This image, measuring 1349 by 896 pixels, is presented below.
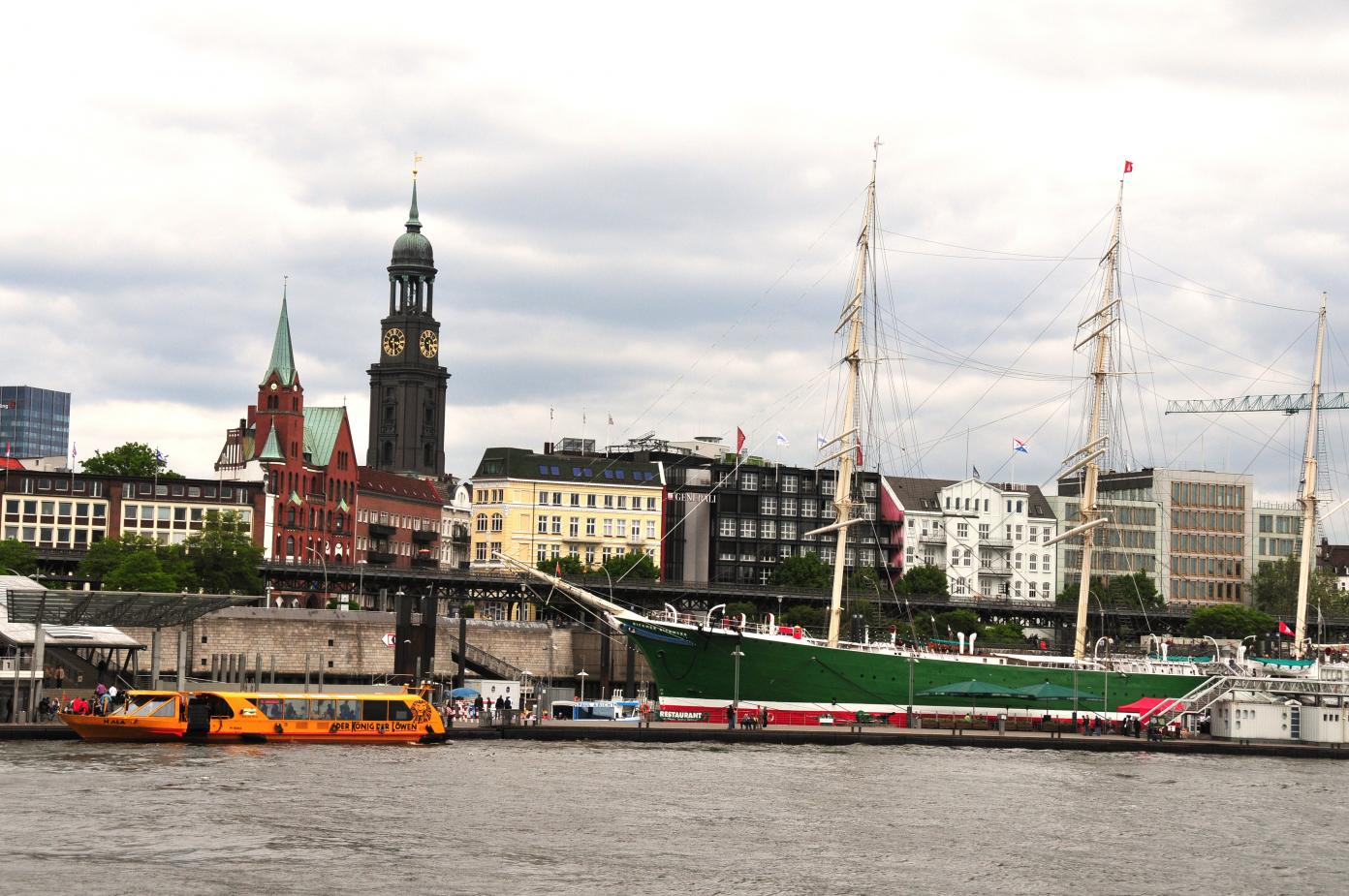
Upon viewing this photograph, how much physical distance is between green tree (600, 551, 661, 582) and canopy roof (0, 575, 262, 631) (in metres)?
79.4

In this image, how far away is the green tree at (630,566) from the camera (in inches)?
6781

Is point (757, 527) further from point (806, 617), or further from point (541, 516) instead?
point (806, 617)

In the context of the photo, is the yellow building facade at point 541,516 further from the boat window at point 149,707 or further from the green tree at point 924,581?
the boat window at point 149,707

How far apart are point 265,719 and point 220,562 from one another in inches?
2914

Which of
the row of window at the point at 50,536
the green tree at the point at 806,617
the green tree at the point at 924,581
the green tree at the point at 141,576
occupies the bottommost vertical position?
the green tree at the point at 806,617

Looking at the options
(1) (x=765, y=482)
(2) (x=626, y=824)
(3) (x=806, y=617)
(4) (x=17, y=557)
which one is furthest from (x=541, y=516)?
(2) (x=626, y=824)

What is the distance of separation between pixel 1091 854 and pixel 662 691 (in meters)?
53.6

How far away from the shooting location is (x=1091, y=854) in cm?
5625

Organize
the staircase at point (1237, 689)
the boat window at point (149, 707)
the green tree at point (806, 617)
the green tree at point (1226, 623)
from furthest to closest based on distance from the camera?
the green tree at point (1226, 623) < the green tree at point (806, 617) < the staircase at point (1237, 689) < the boat window at point (149, 707)

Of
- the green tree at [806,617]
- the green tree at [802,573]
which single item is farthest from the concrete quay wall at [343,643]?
the green tree at [802,573]

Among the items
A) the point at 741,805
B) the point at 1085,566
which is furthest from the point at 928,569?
the point at 741,805

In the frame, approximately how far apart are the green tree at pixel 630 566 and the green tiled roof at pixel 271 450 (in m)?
32.6

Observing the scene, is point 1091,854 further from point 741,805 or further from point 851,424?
point 851,424

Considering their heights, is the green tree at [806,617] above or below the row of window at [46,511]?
below
